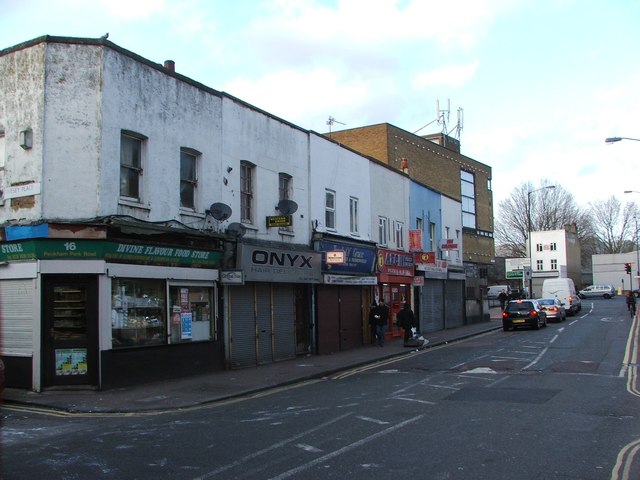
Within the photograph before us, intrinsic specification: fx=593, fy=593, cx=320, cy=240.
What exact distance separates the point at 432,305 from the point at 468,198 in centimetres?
2011

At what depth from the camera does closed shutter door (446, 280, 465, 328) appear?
33.3 metres

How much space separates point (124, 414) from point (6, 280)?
4898 millimetres

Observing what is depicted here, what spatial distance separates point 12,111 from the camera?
43.4ft

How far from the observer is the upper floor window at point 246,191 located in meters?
17.5

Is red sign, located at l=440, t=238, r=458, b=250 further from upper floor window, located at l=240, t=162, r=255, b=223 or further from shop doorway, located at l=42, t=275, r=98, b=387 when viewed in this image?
shop doorway, located at l=42, t=275, r=98, b=387

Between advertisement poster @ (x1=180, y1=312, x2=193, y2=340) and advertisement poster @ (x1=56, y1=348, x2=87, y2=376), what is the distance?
2.71m

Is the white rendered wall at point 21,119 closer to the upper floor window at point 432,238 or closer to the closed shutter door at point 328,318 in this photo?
the closed shutter door at point 328,318

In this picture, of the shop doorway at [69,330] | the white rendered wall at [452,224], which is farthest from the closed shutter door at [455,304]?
the shop doorway at [69,330]

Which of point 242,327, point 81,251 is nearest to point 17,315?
point 81,251

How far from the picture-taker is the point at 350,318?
22750 millimetres

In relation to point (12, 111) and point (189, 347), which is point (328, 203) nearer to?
point (189, 347)

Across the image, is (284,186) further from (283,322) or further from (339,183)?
(283,322)

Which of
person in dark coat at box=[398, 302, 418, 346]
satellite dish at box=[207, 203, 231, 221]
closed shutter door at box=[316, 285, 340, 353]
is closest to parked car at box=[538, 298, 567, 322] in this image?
person in dark coat at box=[398, 302, 418, 346]

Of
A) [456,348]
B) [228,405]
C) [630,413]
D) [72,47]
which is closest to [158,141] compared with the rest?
[72,47]
